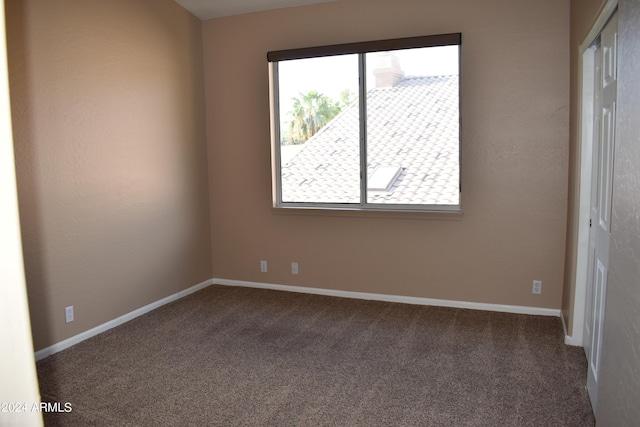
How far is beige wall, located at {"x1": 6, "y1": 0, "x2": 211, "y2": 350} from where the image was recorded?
3137 mm

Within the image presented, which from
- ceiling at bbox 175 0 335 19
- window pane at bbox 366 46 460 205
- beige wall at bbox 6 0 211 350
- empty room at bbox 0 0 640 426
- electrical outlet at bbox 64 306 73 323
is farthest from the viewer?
ceiling at bbox 175 0 335 19

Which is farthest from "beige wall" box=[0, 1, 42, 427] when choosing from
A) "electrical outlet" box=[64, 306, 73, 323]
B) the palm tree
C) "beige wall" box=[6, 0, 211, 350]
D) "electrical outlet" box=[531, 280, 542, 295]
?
the palm tree

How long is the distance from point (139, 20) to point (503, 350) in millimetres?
3753

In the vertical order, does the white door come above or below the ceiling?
below

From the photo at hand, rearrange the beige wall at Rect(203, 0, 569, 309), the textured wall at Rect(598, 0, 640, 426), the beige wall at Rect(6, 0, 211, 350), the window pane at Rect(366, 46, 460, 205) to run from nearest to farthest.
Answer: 1. the textured wall at Rect(598, 0, 640, 426)
2. the beige wall at Rect(6, 0, 211, 350)
3. the beige wall at Rect(203, 0, 569, 309)
4. the window pane at Rect(366, 46, 460, 205)

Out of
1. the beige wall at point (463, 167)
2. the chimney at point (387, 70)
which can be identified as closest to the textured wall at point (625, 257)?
the beige wall at point (463, 167)

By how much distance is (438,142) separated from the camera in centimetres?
405

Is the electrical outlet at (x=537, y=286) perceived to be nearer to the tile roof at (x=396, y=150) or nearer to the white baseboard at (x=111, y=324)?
the tile roof at (x=396, y=150)

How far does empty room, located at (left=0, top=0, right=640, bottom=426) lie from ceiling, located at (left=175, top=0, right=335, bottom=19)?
0.03 meters

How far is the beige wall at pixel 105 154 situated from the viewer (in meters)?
3.14

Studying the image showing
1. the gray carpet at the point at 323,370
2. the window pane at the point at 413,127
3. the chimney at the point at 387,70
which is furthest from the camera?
the chimney at the point at 387,70

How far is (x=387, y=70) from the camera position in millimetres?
4180

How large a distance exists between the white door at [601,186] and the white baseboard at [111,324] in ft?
10.6

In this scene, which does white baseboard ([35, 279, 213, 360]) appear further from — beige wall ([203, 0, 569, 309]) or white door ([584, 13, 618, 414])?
white door ([584, 13, 618, 414])
